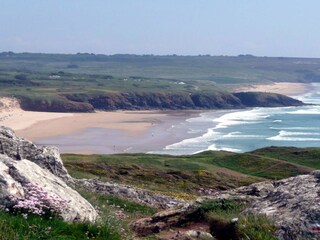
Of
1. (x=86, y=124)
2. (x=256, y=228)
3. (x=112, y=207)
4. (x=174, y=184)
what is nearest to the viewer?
(x=256, y=228)

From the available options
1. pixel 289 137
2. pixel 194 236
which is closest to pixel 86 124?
pixel 289 137

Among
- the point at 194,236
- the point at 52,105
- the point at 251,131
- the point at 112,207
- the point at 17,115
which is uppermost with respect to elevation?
the point at 194,236

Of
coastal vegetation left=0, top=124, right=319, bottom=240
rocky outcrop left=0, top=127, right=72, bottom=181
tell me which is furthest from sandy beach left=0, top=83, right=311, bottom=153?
coastal vegetation left=0, top=124, right=319, bottom=240

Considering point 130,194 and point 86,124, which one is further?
point 86,124

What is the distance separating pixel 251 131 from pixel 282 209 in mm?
80165

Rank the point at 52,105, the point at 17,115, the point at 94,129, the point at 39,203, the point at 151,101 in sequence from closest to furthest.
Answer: the point at 39,203
the point at 94,129
the point at 17,115
the point at 52,105
the point at 151,101

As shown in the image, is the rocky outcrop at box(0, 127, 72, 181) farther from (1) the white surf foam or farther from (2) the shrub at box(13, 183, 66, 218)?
(1) the white surf foam

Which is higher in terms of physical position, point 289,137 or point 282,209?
point 282,209

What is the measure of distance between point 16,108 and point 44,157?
4224 inches

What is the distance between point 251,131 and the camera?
90.2m

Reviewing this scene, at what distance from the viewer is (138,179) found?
35469 millimetres

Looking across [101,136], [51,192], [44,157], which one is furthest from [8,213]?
[101,136]

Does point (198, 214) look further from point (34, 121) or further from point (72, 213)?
point (34, 121)

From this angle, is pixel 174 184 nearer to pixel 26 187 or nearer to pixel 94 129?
pixel 26 187
